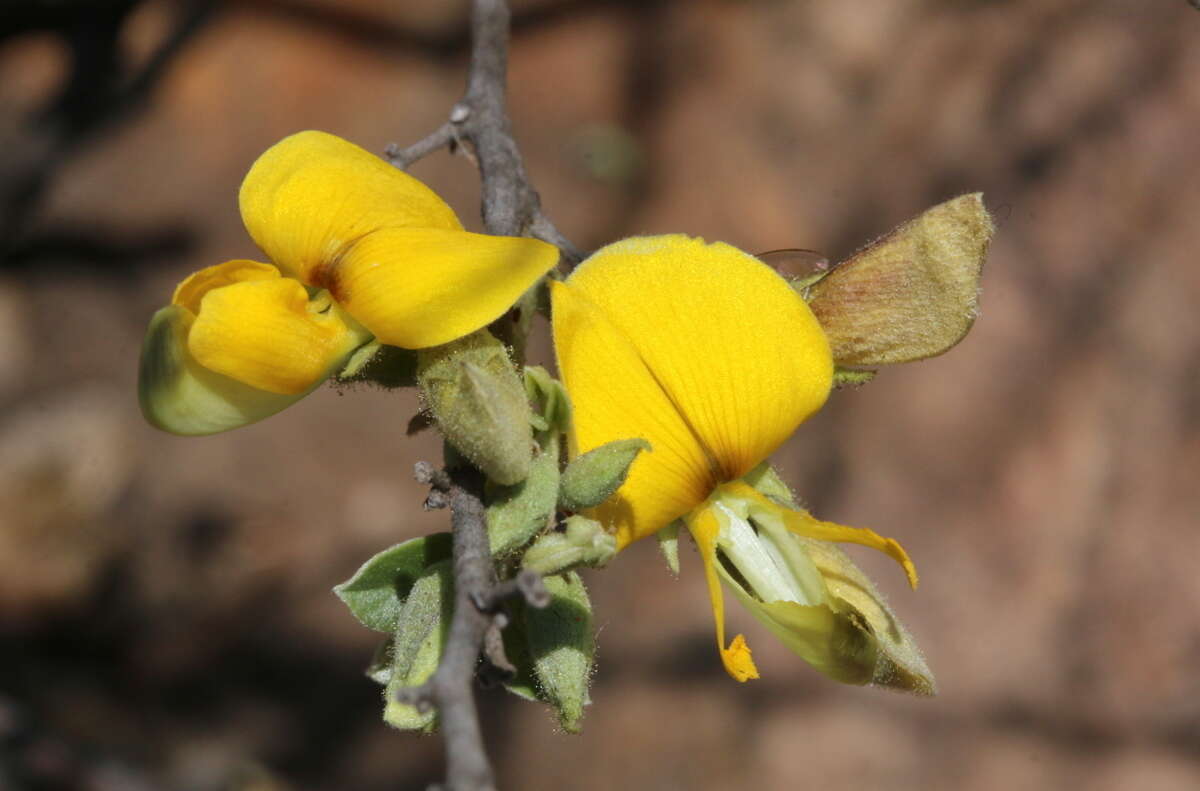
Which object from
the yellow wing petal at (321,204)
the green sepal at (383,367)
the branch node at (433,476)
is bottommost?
the branch node at (433,476)

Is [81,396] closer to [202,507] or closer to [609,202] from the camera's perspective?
[202,507]

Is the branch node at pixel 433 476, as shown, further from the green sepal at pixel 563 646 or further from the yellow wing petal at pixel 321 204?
the yellow wing petal at pixel 321 204

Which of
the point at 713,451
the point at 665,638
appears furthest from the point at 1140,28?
the point at 713,451

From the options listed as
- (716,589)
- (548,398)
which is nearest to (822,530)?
(716,589)

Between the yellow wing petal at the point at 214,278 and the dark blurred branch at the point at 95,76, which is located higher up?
the dark blurred branch at the point at 95,76

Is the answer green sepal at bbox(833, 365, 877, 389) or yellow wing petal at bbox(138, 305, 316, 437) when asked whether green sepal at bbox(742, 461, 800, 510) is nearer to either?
green sepal at bbox(833, 365, 877, 389)

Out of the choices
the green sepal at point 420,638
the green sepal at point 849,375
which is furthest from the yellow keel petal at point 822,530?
the green sepal at point 420,638

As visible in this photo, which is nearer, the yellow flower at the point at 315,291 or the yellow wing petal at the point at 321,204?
the yellow flower at the point at 315,291
